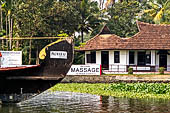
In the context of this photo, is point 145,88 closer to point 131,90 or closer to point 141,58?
point 131,90

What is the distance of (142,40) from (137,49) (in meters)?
1.09

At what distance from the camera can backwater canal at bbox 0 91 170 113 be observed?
14.7m

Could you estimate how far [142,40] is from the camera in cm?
3281

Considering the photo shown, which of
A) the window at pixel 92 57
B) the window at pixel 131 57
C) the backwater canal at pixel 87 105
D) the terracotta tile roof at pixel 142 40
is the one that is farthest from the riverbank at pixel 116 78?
the window at pixel 92 57

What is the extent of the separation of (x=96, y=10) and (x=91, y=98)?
26.2m

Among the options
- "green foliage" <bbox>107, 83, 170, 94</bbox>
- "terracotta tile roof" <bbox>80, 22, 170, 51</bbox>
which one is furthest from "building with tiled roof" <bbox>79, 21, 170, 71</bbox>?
"green foliage" <bbox>107, 83, 170, 94</bbox>

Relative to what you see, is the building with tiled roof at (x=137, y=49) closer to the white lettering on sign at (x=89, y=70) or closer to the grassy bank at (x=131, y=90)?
the white lettering on sign at (x=89, y=70)

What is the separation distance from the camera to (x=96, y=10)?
4350cm

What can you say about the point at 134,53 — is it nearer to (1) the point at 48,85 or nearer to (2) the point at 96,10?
(2) the point at 96,10

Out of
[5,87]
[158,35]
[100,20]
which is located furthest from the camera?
[100,20]

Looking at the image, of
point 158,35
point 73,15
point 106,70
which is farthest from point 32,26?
point 158,35

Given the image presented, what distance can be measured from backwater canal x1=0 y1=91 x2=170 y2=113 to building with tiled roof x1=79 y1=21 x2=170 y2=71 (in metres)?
14.2

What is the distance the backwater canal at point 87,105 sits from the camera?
14.7 metres

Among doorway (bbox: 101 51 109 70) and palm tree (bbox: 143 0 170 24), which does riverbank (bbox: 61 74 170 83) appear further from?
palm tree (bbox: 143 0 170 24)
